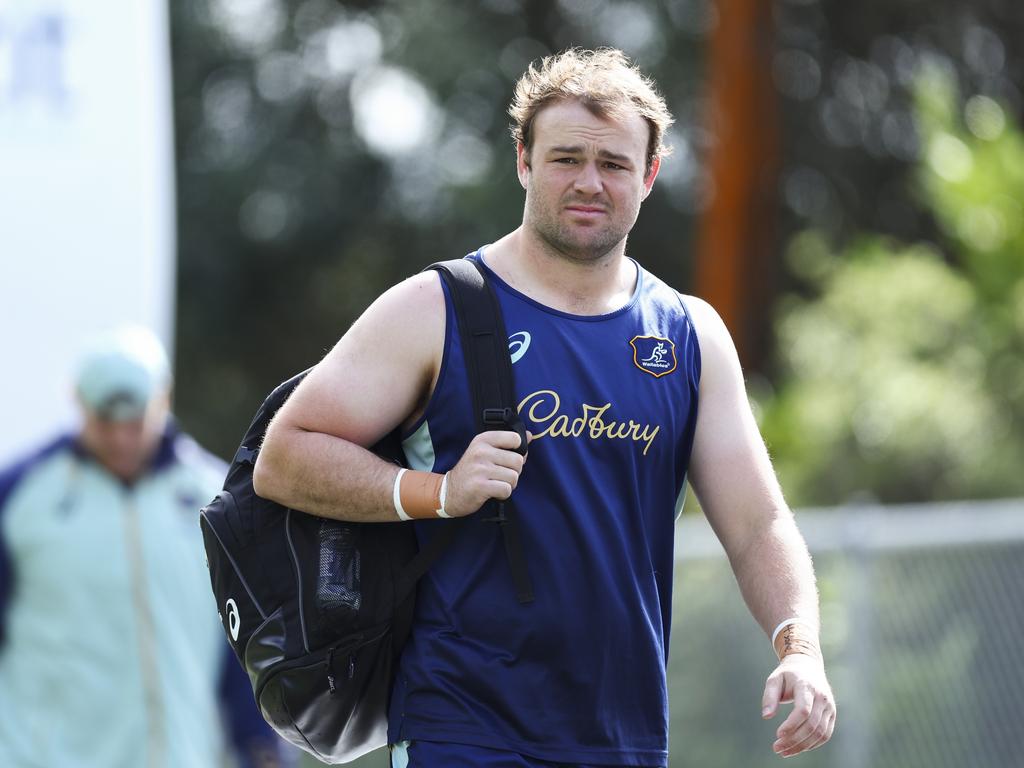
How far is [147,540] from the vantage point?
19.8ft

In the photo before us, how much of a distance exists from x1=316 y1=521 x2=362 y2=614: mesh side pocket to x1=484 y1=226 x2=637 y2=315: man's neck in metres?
0.66

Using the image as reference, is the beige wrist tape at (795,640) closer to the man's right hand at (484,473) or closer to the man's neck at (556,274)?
the man's right hand at (484,473)

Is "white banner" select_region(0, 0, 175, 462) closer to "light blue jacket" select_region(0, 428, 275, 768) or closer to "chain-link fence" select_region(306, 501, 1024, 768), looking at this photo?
"light blue jacket" select_region(0, 428, 275, 768)

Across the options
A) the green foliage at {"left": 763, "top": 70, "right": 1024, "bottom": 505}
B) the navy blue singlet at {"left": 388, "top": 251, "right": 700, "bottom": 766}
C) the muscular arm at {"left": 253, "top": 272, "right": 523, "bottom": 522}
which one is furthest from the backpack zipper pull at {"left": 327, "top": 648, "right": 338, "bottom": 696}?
the green foliage at {"left": 763, "top": 70, "right": 1024, "bottom": 505}

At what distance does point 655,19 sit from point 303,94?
14.7ft

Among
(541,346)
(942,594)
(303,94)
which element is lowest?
(942,594)

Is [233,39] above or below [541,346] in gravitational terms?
above

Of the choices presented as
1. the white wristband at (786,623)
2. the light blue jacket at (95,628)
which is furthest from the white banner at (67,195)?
the white wristband at (786,623)

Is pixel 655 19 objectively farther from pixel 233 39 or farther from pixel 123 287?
pixel 123 287

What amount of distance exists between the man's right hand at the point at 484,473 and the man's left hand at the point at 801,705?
670 mm

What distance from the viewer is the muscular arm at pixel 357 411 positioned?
3637 millimetres

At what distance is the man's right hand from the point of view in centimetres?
353

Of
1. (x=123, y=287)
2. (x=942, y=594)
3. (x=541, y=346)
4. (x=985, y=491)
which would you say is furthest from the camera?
(x=985, y=491)

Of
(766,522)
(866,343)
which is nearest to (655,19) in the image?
(866,343)
